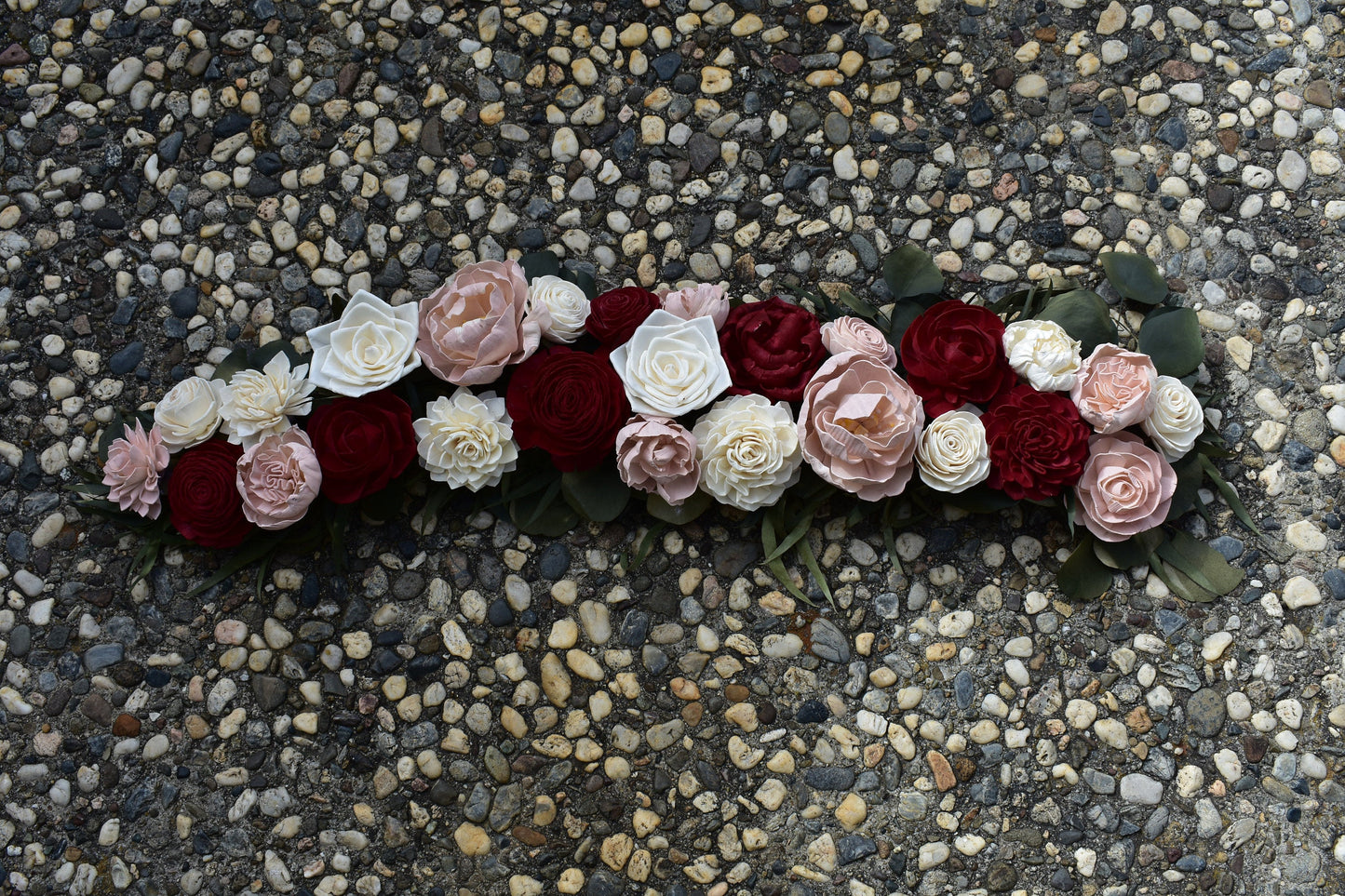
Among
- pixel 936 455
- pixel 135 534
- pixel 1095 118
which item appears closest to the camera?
pixel 936 455

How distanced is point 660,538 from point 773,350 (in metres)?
0.36

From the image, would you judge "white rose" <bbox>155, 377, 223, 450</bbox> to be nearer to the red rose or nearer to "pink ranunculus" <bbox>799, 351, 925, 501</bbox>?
"pink ranunculus" <bbox>799, 351, 925, 501</bbox>

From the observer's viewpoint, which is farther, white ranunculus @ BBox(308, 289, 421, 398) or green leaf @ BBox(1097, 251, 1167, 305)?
green leaf @ BBox(1097, 251, 1167, 305)

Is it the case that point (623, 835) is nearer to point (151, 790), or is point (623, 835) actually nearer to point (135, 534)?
point (151, 790)

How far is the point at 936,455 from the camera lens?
158 cm

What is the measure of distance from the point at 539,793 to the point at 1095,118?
1.50 meters

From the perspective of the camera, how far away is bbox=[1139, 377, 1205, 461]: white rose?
1.61 meters

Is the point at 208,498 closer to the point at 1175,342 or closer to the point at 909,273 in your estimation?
the point at 909,273

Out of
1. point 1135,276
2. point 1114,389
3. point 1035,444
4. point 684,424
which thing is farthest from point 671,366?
point 1135,276

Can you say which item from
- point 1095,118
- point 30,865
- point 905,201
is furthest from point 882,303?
point 30,865

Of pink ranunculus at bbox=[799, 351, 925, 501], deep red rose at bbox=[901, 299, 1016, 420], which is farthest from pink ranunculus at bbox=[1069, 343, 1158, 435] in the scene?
pink ranunculus at bbox=[799, 351, 925, 501]

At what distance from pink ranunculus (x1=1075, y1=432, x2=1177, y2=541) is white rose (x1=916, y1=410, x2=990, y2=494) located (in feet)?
0.56

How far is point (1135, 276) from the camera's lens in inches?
68.9

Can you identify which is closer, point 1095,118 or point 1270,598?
point 1270,598
